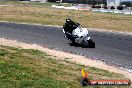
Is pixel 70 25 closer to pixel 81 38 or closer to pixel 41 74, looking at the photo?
pixel 81 38

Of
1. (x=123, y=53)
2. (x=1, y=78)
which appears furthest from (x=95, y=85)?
(x=123, y=53)

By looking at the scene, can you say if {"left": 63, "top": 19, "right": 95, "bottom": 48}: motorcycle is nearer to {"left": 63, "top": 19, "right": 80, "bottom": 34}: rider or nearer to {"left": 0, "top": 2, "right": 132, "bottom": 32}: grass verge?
{"left": 63, "top": 19, "right": 80, "bottom": 34}: rider

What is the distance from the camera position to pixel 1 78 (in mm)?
10633

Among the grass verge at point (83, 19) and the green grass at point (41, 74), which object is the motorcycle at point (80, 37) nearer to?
the green grass at point (41, 74)

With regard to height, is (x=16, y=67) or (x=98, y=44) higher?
(x=16, y=67)

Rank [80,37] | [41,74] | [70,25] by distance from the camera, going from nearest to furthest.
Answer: [41,74] < [80,37] < [70,25]

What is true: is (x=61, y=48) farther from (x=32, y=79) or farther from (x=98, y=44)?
(x=32, y=79)

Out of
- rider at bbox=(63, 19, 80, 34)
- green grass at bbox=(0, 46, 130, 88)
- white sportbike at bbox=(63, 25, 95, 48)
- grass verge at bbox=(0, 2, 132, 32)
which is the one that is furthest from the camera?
grass verge at bbox=(0, 2, 132, 32)

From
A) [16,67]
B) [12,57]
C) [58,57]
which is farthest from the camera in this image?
[58,57]

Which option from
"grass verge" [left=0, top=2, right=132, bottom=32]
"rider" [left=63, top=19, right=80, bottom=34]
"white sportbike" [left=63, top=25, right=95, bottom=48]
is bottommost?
"grass verge" [left=0, top=2, right=132, bottom=32]

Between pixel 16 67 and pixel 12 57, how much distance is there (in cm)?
271

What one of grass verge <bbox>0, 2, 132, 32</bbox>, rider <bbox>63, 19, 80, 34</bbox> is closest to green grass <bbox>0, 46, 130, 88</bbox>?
rider <bbox>63, 19, 80, 34</bbox>

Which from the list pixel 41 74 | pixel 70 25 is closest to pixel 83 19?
pixel 70 25

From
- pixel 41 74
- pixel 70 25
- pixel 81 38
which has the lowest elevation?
pixel 81 38
